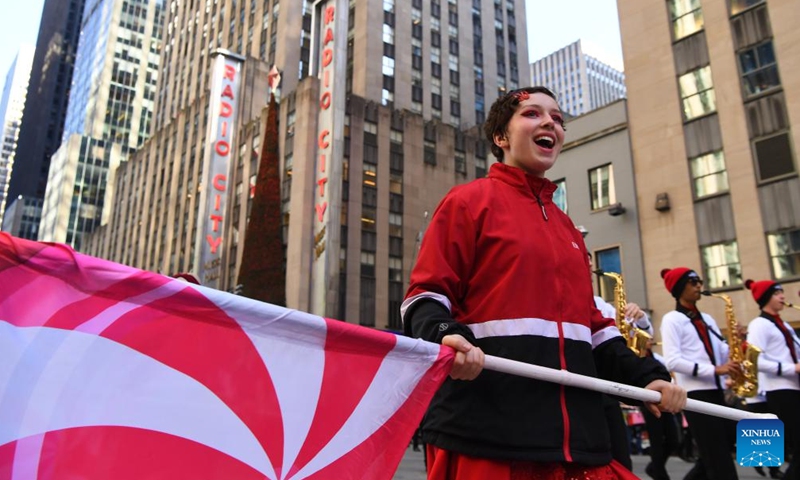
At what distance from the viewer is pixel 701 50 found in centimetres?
2500

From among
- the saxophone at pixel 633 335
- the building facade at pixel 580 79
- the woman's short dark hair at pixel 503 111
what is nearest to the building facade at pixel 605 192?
the saxophone at pixel 633 335

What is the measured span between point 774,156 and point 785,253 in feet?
11.5

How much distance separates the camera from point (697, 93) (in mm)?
24672

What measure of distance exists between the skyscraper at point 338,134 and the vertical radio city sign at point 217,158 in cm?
26

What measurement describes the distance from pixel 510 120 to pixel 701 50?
25457 millimetres

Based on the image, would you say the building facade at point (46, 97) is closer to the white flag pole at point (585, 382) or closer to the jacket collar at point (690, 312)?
the jacket collar at point (690, 312)

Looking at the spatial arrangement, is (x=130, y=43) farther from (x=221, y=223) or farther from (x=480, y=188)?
(x=480, y=188)

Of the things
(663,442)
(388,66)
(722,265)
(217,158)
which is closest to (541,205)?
(663,442)

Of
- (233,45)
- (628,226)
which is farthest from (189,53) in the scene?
(628,226)

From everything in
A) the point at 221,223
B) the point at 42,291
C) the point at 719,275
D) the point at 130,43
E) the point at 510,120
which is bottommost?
the point at 42,291

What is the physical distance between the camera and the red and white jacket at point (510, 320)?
98.2 inches

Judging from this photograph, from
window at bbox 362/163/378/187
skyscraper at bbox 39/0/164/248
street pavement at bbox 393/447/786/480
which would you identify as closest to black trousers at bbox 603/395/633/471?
street pavement at bbox 393/447/786/480

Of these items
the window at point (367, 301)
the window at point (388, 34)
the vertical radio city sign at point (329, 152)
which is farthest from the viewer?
the window at point (388, 34)

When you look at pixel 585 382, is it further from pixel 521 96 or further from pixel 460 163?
pixel 460 163
